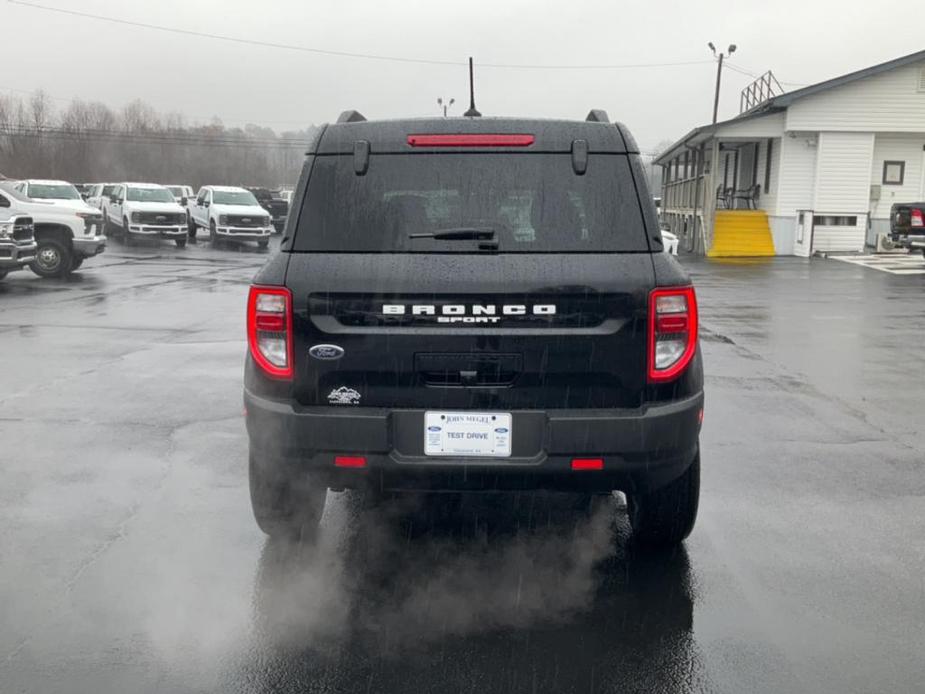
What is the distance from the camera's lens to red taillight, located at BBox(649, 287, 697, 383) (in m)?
3.70

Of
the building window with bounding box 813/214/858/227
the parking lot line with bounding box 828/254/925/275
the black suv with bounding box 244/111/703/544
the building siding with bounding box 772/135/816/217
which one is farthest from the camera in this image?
the building siding with bounding box 772/135/816/217

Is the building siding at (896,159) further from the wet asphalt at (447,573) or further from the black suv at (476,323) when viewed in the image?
the black suv at (476,323)

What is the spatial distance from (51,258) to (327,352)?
17.3 m

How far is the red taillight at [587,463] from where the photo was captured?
3711 mm

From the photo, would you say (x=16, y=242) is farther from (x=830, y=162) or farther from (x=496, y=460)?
(x=830, y=162)

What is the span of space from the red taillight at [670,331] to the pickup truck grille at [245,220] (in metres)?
30.6

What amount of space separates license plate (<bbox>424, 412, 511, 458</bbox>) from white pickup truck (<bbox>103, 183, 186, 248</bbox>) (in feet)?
97.2

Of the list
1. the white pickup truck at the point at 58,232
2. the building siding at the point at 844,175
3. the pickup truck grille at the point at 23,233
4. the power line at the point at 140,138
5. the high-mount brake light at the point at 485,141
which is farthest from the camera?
the power line at the point at 140,138

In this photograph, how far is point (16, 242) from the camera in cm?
1684

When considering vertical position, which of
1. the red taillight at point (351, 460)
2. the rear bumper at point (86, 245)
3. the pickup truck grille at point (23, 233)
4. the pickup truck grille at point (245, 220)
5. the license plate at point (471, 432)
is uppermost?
the license plate at point (471, 432)

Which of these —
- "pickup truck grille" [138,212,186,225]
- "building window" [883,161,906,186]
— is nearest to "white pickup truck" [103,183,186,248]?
"pickup truck grille" [138,212,186,225]

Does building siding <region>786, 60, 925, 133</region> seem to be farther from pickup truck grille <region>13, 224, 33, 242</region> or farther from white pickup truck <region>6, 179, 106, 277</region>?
pickup truck grille <region>13, 224, 33, 242</region>

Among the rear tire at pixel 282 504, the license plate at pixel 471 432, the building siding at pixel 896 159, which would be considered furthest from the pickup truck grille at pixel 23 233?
the building siding at pixel 896 159

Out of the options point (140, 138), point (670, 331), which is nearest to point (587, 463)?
point (670, 331)
